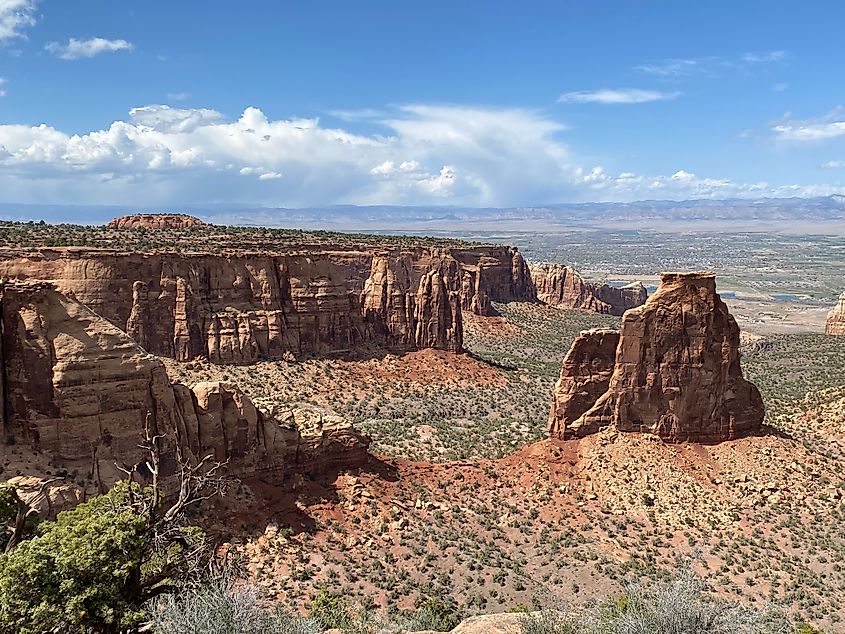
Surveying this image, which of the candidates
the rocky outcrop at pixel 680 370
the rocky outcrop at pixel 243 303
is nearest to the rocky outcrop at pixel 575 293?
the rocky outcrop at pixel 243 303

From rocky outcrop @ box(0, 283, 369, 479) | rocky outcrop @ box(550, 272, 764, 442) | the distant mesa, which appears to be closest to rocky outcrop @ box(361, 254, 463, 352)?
the distant mesa

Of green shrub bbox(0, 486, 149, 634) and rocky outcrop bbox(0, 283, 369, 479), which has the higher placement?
rocky outcrop bbox(0, 283, 369, 479)

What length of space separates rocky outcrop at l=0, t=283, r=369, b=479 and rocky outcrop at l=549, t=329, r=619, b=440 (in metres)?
19.5

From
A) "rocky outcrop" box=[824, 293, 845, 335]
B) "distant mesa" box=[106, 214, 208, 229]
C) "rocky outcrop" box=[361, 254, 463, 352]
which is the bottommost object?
"rocky outcrop" box=[824, 293, 845, 335]

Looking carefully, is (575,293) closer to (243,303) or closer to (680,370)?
(243,303)

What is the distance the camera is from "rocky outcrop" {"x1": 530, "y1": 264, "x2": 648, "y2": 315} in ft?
429

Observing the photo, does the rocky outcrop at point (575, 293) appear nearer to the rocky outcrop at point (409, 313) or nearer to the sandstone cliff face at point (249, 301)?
the sandstone cliff face at point (249, 301)

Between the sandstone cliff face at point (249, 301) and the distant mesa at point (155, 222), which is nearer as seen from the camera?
the sandstone cliff face at point (249, 301)

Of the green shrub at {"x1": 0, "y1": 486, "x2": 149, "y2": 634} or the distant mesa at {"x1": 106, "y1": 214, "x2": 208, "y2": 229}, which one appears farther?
the distant mesa at {"x1": 106, "y1": 214, "x2": 208, "y2": 229}

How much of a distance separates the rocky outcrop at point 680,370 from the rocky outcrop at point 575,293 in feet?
300

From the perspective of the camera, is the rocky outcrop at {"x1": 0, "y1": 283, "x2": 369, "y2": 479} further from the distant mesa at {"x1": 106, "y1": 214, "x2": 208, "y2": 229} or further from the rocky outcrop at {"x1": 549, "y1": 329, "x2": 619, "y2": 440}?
the distant mesa at {"x1": 106, "y1": 214, "x2": 208, "y2": 229}

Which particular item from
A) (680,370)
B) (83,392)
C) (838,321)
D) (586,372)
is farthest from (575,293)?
(83,392)

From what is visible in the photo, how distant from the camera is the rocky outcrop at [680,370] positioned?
1490 inches

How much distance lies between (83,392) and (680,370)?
29.0 metres
